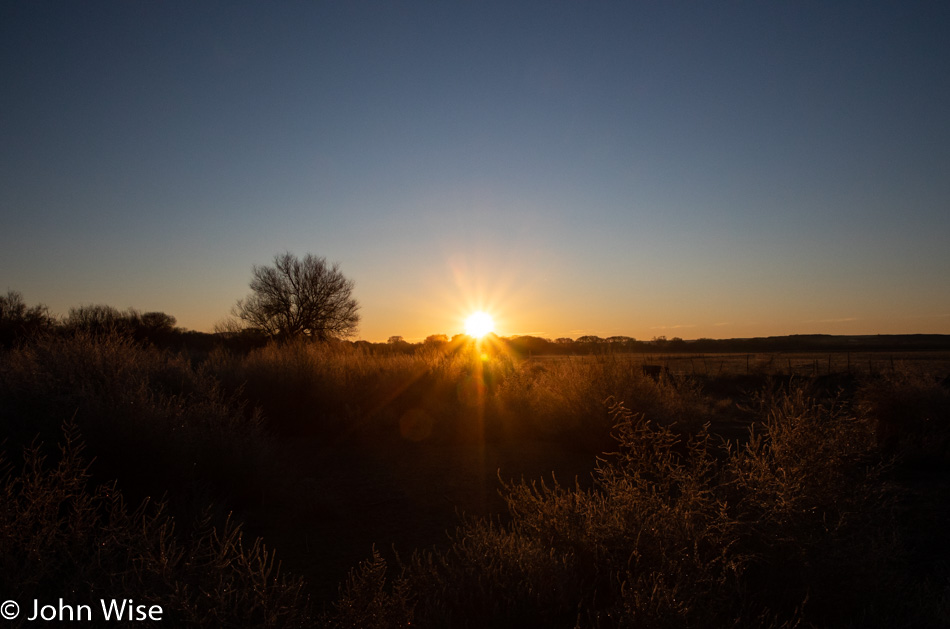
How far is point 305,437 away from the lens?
12227 mm

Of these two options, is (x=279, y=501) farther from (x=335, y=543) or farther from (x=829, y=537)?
(x=829, y=537)

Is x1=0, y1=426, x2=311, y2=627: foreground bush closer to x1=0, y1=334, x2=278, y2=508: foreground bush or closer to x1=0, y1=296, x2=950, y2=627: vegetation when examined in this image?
x1=0, y1=296, x2=950, y2=627: vegetation

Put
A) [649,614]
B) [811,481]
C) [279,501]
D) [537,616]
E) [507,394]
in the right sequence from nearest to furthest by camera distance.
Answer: [649,614] → [537,616] → [811,481] → [279,501] → [507,394]

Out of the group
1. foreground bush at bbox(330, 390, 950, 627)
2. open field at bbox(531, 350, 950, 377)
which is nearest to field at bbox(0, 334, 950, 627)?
foreground bush at bbox(330, 390, 950, 627)

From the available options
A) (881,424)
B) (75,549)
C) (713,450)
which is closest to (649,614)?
(75,549)

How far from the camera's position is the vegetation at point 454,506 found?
3658mm

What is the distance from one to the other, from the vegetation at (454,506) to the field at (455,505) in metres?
0.03

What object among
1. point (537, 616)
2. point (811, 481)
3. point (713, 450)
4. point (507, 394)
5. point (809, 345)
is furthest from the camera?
point (809, 345)

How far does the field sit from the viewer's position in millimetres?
3682

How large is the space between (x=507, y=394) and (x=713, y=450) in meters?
4.87

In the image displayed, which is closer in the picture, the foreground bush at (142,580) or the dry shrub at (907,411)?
the foreground bush at (142,580)

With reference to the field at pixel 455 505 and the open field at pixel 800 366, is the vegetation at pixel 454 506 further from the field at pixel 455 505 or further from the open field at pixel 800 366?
the open field at pixel 800 366

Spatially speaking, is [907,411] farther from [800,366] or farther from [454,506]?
[800,366]

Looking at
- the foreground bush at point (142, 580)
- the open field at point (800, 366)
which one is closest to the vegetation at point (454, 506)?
the foreground bush at point (142, 580)
